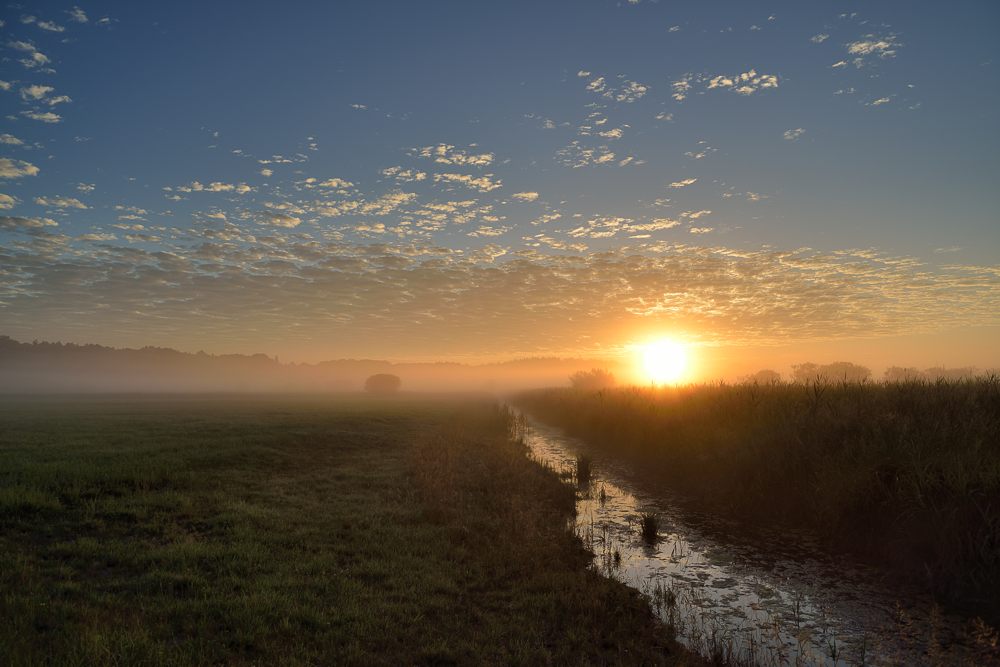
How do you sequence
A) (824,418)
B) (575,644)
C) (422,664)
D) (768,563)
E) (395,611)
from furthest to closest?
1. (824,418)
2. (768,563)
3. (395,611)
4. (575,644)
5. (422,664)

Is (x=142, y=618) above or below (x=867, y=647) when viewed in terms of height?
above

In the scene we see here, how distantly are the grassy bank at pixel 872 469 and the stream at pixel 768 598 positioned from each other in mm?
956

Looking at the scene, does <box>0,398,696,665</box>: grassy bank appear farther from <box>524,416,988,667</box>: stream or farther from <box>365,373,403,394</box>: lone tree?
<box>365,373,403,394</box>: lone tree

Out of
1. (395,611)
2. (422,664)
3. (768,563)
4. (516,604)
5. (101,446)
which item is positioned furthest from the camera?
(101,446)

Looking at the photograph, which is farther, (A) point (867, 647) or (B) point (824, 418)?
(B) point (824, 418)

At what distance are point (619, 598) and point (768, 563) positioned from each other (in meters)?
4.87

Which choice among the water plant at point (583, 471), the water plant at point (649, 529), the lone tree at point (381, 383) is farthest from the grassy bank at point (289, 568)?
the lone tree at point (381, 383)

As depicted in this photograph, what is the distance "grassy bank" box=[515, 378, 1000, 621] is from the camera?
9844 millimetres

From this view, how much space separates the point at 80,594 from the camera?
26.8ft

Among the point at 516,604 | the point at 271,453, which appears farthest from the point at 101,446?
the point at 516,604

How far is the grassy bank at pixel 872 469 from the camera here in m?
9.84

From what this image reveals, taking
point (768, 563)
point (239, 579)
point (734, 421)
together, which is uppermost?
point (734, 421)

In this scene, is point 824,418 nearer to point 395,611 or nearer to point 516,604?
point 516,604

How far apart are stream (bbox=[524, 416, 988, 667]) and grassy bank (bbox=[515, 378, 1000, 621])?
3.14 ft
